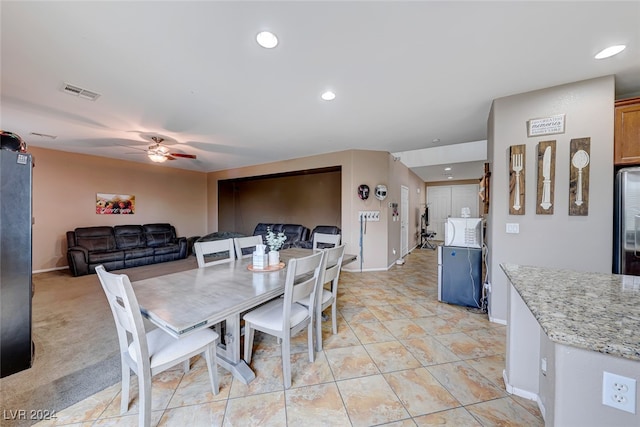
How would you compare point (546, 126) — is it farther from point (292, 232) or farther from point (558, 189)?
point (292, 232)

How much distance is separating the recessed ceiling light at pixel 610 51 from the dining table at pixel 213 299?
325cm

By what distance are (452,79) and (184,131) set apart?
12.5 ft

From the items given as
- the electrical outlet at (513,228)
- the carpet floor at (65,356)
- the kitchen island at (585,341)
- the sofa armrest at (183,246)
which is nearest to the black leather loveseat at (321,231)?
the sofa armrest at (183,246)

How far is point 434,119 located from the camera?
3.27 metres

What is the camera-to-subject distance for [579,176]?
2.26 m

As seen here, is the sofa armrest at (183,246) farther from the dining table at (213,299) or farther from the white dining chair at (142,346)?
the white dining chair at (142,346)

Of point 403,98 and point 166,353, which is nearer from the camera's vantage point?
point 166,353

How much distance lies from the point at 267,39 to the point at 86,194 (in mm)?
6305

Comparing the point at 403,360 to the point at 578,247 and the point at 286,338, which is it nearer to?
the point at 286,338

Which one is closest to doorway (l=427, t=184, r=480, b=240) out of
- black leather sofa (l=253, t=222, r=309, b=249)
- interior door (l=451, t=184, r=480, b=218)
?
interior door (l=451, t=184, r=480, b=218)

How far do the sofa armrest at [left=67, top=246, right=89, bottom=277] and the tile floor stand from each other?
4.18 m

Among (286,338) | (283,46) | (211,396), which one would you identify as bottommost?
(211,396)

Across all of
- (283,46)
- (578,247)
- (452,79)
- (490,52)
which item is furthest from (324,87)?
(578,247)

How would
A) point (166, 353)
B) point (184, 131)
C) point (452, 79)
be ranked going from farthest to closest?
point (184, 131)
point (452, 79)
point (166, 353)
